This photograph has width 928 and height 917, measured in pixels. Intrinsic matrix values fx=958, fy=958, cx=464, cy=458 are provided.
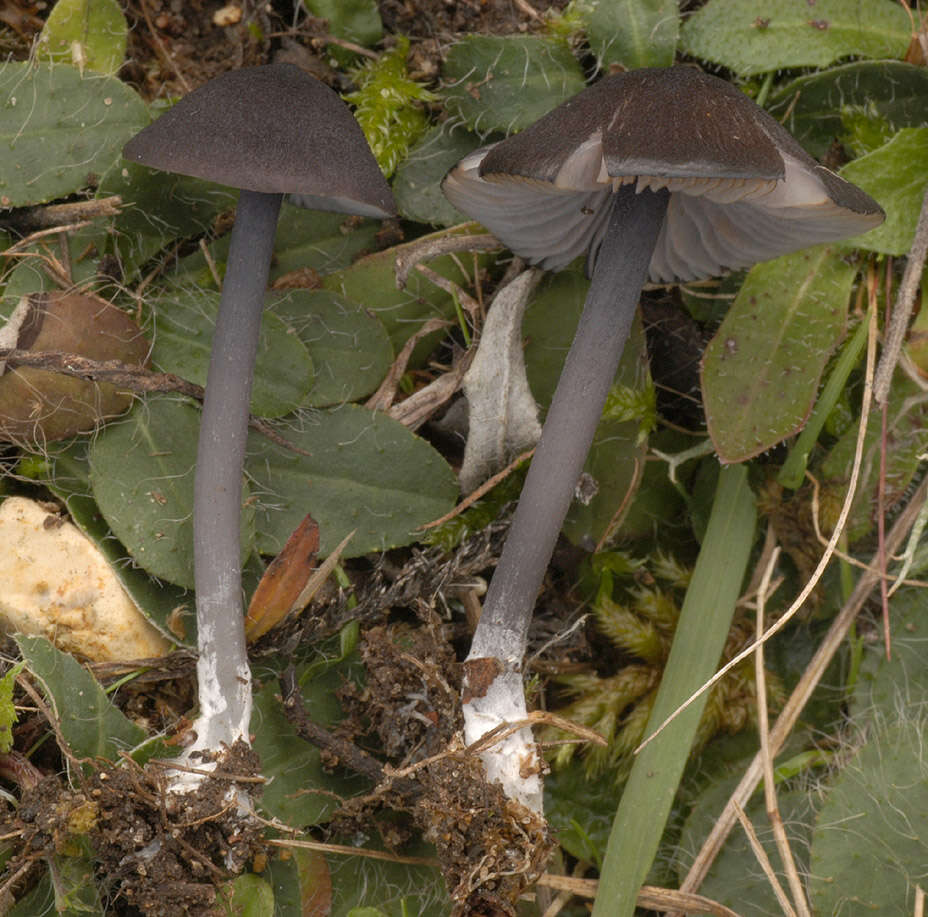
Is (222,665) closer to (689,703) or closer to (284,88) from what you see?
(689,703)

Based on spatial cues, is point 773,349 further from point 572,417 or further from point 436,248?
point 436,248

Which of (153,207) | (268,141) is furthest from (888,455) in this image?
(153,207)

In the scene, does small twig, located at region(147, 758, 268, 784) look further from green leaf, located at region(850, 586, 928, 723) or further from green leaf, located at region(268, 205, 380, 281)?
green leaf, located at region(850, 586, 928, 723)

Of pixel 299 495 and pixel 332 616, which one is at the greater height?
pixel 299 495

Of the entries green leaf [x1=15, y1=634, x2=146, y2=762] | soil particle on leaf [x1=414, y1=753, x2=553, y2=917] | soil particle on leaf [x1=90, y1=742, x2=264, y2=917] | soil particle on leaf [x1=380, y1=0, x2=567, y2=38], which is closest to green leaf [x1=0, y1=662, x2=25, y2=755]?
green leaf [x1=15, y1=634, x2=146, y2=762]

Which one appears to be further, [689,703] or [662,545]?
[662,545]

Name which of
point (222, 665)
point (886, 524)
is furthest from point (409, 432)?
point (886, 524)

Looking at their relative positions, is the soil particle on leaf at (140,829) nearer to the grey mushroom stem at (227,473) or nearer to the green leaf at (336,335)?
the grey mushroom stem at (227,473)

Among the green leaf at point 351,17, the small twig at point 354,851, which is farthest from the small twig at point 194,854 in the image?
the green leaf at point 351,17
